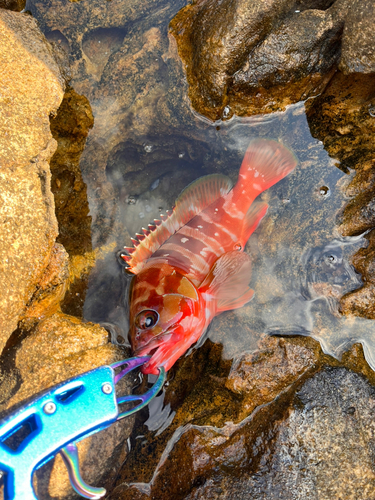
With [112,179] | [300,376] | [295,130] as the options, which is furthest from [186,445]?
[295,130]

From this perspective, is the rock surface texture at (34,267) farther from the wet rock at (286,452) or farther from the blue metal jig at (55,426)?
the wet rock at (286,452)

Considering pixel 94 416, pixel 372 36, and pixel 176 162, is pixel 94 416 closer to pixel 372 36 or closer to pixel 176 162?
pixel 176 162

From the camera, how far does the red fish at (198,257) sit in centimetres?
271

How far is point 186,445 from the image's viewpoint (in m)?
2.31

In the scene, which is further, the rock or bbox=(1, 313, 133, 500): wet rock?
the rock

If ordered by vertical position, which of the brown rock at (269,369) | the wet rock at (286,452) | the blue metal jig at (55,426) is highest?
the blue metal jig at (55,426)

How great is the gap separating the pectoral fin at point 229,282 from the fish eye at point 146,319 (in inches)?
21.7

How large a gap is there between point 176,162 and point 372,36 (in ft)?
6.65

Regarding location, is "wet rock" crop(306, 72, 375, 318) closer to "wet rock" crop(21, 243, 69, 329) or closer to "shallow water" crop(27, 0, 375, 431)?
"shallow water" crop(27, 0, 375, 431)

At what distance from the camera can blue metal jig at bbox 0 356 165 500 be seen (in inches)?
71.4

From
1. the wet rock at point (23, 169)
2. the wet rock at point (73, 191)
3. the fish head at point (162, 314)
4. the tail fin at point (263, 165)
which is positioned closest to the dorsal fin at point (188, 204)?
the tail fin at point (263, 165)

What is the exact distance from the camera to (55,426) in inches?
75.2

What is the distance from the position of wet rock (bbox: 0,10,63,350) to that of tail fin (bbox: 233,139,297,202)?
5.77 ft

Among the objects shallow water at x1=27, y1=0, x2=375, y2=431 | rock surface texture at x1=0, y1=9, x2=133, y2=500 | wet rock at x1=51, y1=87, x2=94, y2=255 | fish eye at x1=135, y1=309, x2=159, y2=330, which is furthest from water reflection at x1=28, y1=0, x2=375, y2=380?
rock surface texture at x1=0, y1=9, x2=133, y2=500
